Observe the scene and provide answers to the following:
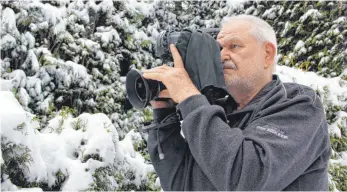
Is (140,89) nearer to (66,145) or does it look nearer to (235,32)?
(235,32)

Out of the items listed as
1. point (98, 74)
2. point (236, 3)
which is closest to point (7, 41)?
point (98, 74)

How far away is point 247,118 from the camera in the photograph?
1.09 m

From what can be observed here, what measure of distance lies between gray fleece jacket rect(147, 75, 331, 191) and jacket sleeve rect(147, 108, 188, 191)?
1.5 inches

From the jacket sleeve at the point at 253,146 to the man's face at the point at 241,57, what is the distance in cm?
17

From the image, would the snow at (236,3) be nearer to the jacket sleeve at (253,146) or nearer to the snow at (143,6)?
the snow at (143,6)

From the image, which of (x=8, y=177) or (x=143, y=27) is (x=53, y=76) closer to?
(x=143, y=27)

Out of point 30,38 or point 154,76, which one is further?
point 30,38

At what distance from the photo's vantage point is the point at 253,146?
0.90 meters

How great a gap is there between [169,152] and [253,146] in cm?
31

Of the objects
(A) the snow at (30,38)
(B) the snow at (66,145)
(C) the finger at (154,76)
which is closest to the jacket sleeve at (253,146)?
(C) the finger at (154,76)

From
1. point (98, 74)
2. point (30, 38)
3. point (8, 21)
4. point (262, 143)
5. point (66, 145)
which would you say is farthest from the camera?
point (98, 74)

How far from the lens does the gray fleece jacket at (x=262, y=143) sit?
87cm

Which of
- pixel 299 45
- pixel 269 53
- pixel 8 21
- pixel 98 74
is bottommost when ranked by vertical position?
pixel 98 74

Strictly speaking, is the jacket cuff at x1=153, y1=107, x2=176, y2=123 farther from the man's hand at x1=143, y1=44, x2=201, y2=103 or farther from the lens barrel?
the man's hand at x1=143, y1=44, x2=201, y2=103
